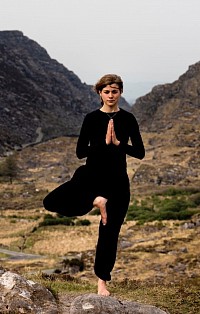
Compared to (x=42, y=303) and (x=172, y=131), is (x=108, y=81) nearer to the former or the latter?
(x=42, y=303)

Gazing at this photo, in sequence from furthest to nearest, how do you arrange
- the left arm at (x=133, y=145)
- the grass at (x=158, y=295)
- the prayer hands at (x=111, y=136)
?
the grass at (x=158, y=295)
the left arm at (x=133, y=145)
the prayer hands at (x=111, y=136)

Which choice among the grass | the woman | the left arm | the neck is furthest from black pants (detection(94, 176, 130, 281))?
the grass

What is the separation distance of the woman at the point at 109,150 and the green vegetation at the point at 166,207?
42.1 meters

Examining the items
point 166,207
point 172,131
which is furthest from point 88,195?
point 172,131

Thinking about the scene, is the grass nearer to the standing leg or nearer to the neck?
the standing leg

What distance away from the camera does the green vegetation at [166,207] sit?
49.6m

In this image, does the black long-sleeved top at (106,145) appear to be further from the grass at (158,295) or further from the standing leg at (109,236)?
the grass at (158,295)

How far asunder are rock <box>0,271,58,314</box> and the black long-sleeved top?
2403 millimetres

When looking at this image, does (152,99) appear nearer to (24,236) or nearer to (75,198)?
(24,236)

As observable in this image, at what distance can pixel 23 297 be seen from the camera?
270 inches

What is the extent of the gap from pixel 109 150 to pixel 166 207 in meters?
50.7

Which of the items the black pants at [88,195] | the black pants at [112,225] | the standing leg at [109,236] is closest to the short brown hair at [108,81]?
the black pants at [88,195]

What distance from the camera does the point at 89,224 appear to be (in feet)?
166

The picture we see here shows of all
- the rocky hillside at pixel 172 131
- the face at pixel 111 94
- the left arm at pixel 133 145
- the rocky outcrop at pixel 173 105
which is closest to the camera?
the left arm at pixel 133 145
